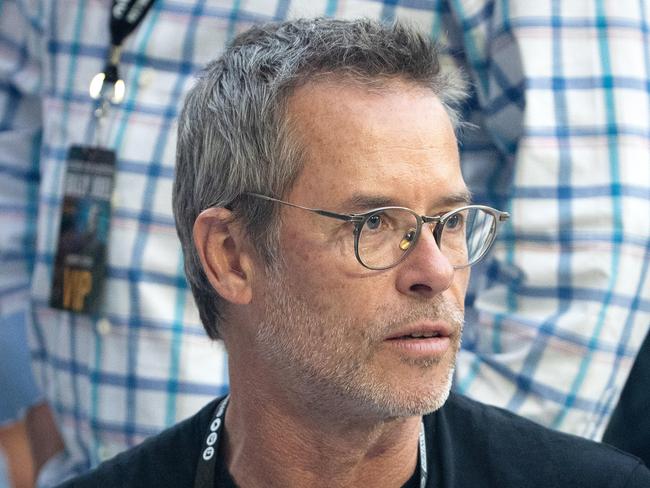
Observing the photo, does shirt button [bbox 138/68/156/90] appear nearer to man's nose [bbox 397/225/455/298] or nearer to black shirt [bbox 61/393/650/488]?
black shirt [bbox 61/393/650/488]

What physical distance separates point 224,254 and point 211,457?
0.39 m

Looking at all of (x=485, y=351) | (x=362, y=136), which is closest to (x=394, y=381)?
(x=362, y=136)

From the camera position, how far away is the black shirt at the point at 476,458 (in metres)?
2.32

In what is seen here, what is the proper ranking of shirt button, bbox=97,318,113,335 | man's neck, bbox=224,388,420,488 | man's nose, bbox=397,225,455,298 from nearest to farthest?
man's nose, bbox=397,225,455,298 < man's neck, bbox=224,388,420,488 < shirt button, bbox=97,318,113,335

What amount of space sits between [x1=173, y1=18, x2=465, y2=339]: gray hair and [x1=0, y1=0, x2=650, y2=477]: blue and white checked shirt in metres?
0.39

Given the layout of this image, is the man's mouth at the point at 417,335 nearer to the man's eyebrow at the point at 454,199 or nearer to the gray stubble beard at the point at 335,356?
the gray stubble beard at the point at 335,356

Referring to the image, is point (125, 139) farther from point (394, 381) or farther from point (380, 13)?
point (394, 381)

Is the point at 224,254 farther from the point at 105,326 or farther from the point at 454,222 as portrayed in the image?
the point at 105,326

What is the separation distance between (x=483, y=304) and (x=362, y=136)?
77 centimetres

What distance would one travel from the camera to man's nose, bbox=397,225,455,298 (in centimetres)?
217

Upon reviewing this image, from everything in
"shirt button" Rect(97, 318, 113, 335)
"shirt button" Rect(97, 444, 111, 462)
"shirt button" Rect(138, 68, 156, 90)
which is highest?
"shirt button" Rect(138, 68, 156, 90)

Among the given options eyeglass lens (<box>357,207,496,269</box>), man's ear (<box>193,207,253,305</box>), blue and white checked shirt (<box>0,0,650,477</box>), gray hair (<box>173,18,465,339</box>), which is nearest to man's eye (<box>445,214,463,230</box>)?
eyeglass lens (<box>357,207,496,269</box>)

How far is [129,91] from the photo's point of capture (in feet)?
10.0

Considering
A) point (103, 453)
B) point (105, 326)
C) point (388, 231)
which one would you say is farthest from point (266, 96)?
point (103, 453)
